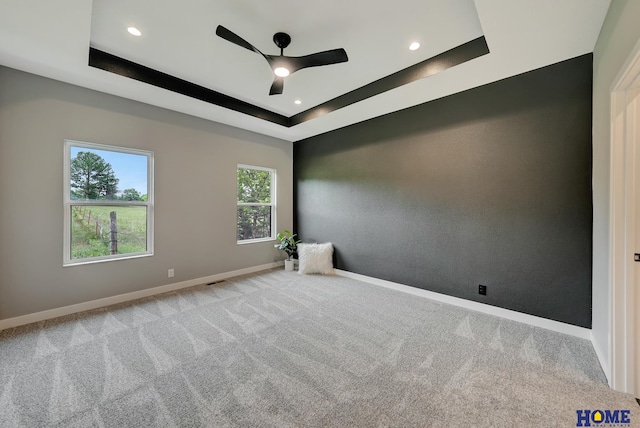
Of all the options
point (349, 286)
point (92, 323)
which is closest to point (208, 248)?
point (92, 323)

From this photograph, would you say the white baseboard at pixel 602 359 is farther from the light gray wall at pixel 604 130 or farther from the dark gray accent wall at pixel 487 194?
the dark gray accent wall at pixel 487 194

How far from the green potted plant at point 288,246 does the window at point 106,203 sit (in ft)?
7.29

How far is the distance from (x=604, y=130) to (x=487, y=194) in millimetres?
1097

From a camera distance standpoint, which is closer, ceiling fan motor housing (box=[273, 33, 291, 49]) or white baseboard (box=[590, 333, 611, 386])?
white baseboard (box=[590, 333, 611, 386])

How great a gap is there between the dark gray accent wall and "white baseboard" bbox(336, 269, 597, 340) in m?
0.07

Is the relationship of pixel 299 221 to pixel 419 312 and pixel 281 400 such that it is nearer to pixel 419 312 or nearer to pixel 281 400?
pixel 419 312

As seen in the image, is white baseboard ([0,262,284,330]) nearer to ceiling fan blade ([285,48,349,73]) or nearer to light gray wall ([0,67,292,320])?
light gray wall ([0,67,292,320])

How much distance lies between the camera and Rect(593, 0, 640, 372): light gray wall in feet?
5.09

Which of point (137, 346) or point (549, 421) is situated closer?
point (549, 421)

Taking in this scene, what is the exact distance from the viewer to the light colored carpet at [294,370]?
4.88 feet

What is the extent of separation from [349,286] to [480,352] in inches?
77.7

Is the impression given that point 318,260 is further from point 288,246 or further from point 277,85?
point 277,85

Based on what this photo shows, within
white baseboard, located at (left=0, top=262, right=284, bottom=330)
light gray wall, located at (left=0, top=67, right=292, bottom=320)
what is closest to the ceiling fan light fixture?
light gray wall, located at (left=0, top=67, right=292, bottom=320)

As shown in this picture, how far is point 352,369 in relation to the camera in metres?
1.90
